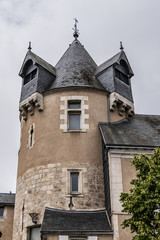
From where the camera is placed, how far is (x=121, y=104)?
65.4 ft

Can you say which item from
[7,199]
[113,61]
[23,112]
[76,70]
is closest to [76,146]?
[23,112]

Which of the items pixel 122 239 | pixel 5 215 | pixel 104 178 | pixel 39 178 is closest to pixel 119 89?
pixel 104 178

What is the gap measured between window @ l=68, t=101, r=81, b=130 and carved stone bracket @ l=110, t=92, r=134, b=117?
201cm

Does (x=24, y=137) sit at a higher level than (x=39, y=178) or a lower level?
higher

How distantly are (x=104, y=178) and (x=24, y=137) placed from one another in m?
5.74

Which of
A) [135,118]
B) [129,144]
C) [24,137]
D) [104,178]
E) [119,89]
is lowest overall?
[104,178]

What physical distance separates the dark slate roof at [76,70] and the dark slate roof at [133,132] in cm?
280

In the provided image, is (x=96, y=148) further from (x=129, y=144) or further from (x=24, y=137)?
(x=24, y=137)

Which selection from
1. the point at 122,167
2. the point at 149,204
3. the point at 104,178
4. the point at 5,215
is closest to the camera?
the point at 149,204

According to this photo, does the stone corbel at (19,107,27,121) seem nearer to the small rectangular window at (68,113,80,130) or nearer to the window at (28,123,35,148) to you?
the window at (28,123,35,148)

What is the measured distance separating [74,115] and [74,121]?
40 centimetres

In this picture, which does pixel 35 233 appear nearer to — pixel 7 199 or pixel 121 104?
pixel 121 104

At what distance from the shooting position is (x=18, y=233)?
17.3 metres

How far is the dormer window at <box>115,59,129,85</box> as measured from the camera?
70.3ft
